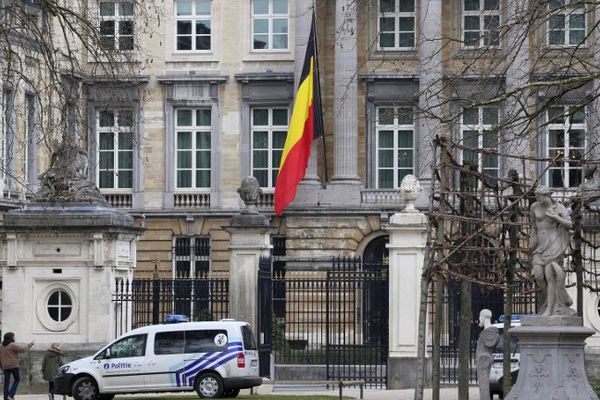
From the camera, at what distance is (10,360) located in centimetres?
3797

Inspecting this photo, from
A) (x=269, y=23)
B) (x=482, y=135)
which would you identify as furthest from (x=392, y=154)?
(x=482, y=135)

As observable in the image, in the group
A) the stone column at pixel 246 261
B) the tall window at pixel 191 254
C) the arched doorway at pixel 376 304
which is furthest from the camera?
the tall window at pixel 191 254

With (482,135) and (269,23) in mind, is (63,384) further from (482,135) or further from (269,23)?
(269,23)

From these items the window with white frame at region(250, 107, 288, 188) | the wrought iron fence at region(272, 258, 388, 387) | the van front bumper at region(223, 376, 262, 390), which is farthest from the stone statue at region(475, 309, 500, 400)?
the window with white frame at region(250, 107, 288, 188)

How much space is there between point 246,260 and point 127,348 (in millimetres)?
4527

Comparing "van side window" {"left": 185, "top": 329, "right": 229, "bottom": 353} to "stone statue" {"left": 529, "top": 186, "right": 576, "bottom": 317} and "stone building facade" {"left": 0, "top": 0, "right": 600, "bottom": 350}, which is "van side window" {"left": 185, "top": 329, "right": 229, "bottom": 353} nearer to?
"stone statue" {"left": 529, "top": 186, "right": 576, "bottom": 317}

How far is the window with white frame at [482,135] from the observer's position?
31625 mm

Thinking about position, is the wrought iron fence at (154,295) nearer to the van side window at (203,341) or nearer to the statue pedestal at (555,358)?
the van side window at (203,341)

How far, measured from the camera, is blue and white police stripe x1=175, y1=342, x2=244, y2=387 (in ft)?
126

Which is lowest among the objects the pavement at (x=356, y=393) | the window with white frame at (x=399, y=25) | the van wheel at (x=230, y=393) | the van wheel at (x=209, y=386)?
the pavement at (x=356, y=393)

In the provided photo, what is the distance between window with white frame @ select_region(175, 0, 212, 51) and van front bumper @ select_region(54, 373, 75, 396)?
3313 cm

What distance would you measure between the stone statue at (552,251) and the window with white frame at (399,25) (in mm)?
40364

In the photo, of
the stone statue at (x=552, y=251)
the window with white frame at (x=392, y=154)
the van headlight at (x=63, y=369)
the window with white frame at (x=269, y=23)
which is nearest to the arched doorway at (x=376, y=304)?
the van headlight at (x=63, y=369)

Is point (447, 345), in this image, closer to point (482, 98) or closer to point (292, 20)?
point (482, 98)
